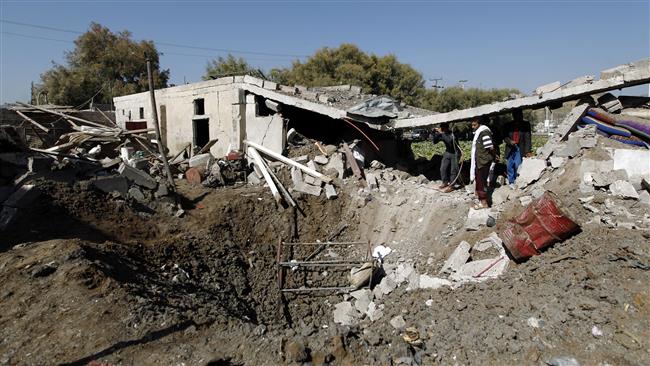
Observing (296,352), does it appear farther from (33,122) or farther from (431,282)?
(33,122)

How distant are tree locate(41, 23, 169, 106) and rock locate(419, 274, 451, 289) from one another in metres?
31.0

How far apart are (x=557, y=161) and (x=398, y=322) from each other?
13.7 feet

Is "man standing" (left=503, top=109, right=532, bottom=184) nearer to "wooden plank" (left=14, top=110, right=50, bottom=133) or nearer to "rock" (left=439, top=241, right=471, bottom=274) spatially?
"rock" (left=439, top=241, right=471, bottom=274)

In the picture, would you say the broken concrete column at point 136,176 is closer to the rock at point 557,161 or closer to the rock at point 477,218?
the rock at point 477,218

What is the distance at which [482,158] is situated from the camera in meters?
7.65

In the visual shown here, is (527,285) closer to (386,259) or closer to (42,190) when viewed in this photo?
(386,259)

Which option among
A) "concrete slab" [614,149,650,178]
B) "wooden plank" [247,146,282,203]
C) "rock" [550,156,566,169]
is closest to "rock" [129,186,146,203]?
"wooden plank" [247,146,282,203]

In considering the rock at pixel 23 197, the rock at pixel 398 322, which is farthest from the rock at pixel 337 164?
the rock at pixel 23 197

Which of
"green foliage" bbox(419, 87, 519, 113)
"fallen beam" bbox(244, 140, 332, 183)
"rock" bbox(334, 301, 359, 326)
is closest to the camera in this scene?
"rock" bbox(334, 301, 359, 326)

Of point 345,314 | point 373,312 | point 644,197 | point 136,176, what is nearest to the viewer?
point 644,197

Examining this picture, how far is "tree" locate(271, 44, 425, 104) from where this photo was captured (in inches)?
1307

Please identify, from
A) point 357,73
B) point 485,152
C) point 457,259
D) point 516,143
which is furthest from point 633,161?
point 357,73

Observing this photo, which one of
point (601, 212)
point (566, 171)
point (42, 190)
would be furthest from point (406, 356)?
point (42, 190)

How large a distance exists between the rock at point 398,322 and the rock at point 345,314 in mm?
921
